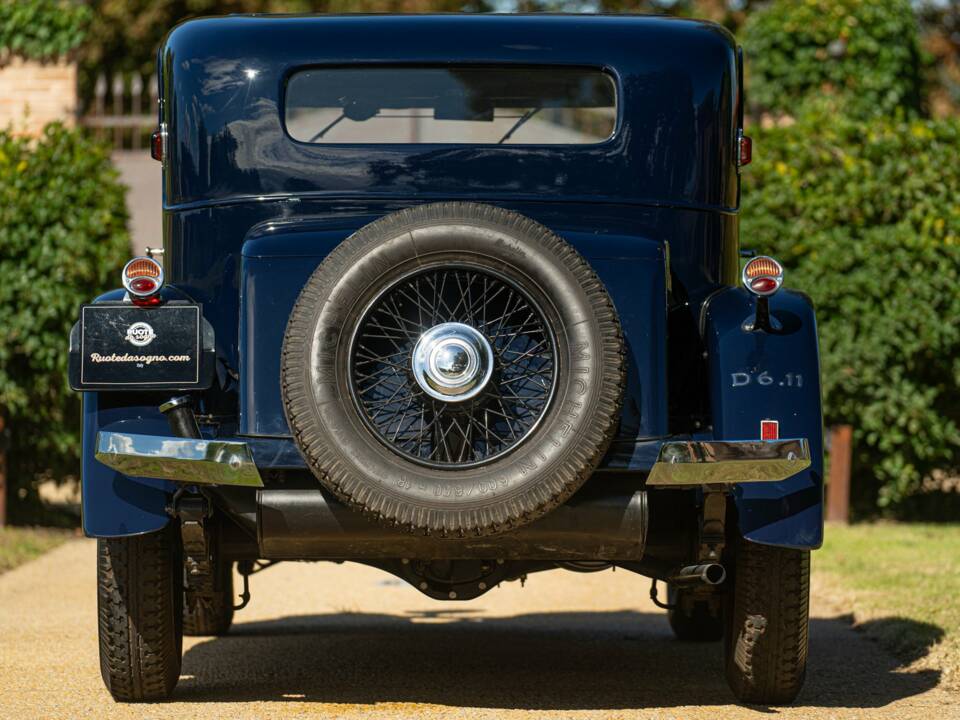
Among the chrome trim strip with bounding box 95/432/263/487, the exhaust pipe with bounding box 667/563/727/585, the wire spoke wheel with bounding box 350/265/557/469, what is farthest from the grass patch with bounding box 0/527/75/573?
the exhaust pipe with bounding box 667/563/727/585

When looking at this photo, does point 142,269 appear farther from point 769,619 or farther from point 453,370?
point 769,619

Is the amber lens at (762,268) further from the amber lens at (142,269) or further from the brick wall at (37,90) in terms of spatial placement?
the brick wall at (37,90)

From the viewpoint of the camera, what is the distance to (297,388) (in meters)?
4.27

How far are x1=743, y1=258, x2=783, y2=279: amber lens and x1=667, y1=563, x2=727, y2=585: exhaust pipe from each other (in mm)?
883

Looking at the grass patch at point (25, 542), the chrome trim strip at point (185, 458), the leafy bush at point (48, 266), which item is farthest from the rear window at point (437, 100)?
the leafy bush at point (48, 266)

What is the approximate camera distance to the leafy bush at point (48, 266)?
960 cm

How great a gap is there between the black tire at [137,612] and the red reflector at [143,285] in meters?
0.76

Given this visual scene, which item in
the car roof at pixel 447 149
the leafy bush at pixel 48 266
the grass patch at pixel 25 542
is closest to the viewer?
the car roof at pixel 447 149

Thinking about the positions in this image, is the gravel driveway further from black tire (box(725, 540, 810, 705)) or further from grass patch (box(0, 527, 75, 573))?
grass patch (box(0, 527, 75, 573))

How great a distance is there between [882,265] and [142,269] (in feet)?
21.7

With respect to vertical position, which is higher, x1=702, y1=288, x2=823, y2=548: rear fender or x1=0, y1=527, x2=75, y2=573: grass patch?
x1=702, y1=288, x2=823, y2=548: rear fender

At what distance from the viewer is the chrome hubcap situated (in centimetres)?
427

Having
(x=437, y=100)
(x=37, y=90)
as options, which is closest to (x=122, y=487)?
(x=437, y=100)

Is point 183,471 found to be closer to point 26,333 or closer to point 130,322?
point 130,322
